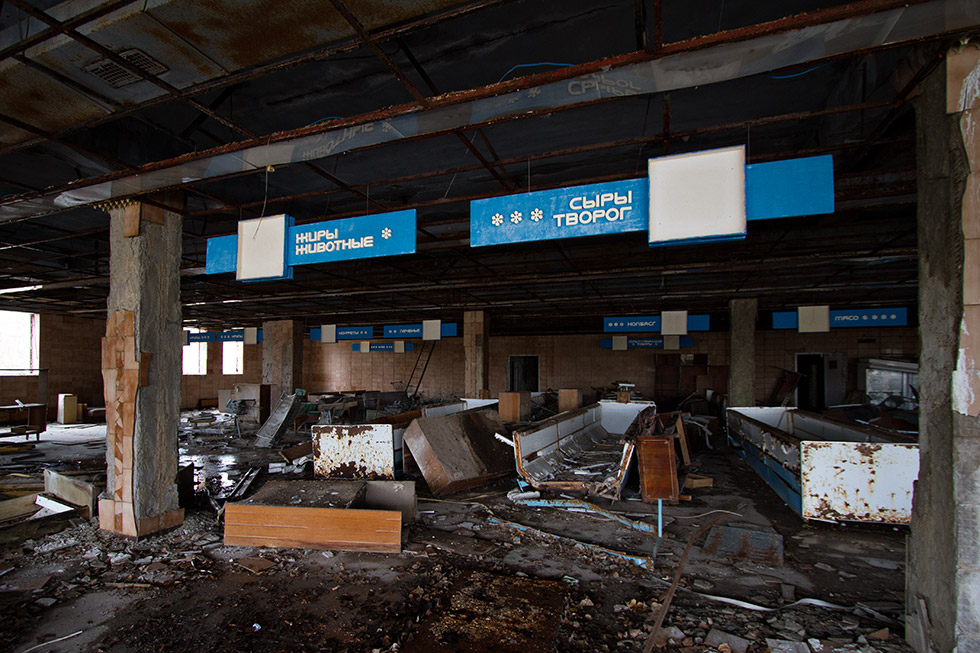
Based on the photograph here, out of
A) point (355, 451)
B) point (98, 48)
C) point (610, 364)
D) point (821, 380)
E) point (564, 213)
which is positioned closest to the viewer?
point (98, 48)

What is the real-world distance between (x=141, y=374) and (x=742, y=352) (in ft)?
44.1

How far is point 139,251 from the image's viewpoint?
5.57 m

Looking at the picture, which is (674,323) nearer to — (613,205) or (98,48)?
(613,205)

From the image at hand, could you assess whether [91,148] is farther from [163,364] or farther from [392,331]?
[392,331]

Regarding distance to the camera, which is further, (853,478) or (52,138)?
(853,478)

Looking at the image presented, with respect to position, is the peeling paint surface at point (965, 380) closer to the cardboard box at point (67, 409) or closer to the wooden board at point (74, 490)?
the wooden board at point (74, 490)

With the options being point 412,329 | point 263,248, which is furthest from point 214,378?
point 263,248

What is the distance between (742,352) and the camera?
13.1m

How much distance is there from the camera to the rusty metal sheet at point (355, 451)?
6.57 meters

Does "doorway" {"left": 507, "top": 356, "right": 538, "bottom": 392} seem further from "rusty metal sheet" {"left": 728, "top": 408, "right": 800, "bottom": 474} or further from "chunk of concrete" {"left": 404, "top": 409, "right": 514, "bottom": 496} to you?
"chunk of concrete" {"left": 404, "top": 409, "right": 514, "bottom": 496}

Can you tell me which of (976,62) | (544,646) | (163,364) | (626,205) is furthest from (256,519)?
(976,62)

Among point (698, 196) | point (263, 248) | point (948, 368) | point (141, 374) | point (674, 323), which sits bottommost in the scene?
point (141, 374)

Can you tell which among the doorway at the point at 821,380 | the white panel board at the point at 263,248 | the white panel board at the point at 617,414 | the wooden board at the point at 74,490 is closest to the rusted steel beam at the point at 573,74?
the white panel board at the point at 263,248

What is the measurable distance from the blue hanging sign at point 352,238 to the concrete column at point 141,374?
69.9 inches
